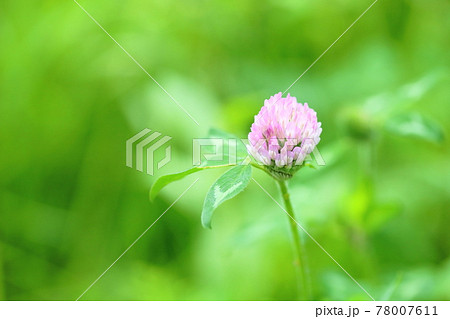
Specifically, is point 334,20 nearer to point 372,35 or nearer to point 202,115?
point 372,35

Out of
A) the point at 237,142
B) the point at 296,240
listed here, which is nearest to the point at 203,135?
the point at 237,142

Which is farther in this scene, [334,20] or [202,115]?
[334,20]
